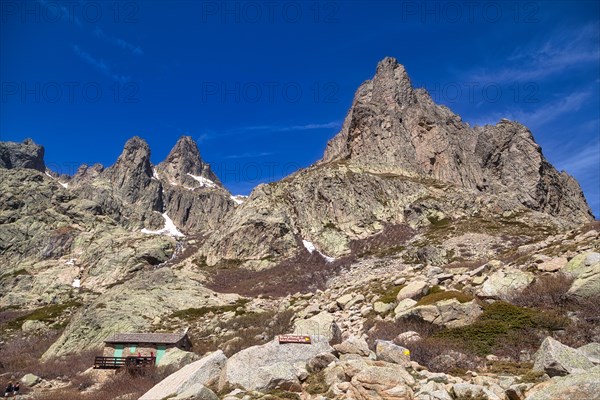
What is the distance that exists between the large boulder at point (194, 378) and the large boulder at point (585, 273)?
1441cm

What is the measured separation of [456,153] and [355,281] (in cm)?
10408

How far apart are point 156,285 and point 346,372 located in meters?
49.4

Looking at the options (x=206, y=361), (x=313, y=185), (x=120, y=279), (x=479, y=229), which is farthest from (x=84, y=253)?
(x=206, y=361)

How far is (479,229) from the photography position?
7644cm

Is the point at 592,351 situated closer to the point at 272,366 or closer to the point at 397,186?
the point at 272,366

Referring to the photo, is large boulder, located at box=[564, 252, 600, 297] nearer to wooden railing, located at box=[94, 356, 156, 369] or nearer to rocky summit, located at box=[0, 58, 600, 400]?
rocky summit, located at box=[0, 58, 600, 400]

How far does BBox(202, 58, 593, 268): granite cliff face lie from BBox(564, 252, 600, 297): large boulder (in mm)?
69357

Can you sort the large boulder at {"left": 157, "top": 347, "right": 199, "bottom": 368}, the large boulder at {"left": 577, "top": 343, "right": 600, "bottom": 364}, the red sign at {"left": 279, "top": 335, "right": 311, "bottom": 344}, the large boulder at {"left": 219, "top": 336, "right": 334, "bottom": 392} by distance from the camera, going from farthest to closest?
the large boulder at {"left": 157, "top": 347, "right": 199, "bottom": 368} < the red sign at {"left": 279, "top": 335, "right": 311, "bottom": 344} < the large boulder at {"left": 219, "top": 336, "right": 334, "bottom": 392} < the large boulder at {"left": 577, "top": 343, "right": 600, "bottom": 364}

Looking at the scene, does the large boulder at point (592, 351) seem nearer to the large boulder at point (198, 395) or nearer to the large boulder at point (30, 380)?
the large boulder at point (198, 395)

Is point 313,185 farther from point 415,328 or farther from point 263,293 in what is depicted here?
point 415,328

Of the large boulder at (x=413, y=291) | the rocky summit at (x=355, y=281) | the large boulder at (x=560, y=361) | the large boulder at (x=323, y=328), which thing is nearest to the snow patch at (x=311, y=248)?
the rocky summit at (x=355, y=281)

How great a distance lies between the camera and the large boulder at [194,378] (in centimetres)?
1251

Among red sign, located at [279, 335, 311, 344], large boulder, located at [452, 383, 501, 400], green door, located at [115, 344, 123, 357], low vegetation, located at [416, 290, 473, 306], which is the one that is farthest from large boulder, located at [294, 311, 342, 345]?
green door, located at [115, 344, 123, 357]

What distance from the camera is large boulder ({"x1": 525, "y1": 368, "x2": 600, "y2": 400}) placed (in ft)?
22.9
